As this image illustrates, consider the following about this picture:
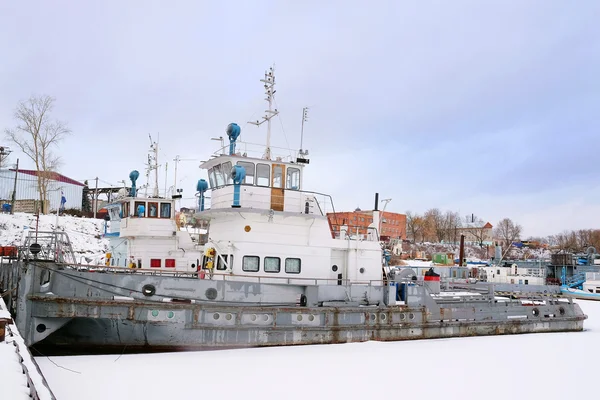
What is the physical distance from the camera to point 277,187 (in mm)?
14531

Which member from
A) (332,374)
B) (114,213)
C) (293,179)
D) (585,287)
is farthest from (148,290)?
(585,287)

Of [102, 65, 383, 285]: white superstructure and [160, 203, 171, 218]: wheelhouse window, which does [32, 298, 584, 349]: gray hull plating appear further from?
[160, 203, 171, 218]: wheelhouse window

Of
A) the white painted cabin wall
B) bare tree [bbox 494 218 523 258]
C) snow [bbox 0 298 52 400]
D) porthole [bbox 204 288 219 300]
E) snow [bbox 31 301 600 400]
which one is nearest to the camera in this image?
snow [bbox 0 298 52 400]

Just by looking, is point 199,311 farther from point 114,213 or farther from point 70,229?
point 70,229

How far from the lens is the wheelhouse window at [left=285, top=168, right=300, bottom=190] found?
580 inches

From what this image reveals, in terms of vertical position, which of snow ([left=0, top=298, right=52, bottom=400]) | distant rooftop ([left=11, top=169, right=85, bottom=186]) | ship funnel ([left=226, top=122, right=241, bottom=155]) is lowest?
snow ([left=0, top=298, right=52, bottom=400])

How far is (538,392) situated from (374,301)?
5.66 meters

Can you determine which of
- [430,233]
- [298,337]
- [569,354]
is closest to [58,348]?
[298,337]

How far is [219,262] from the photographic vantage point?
1413 cm

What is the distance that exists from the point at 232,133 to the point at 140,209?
7.11 m

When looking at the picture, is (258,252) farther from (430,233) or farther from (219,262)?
(430,233)

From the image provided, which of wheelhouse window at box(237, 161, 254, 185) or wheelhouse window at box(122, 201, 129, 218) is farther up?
wheelhouse window at box(237, 161, 254, 185)

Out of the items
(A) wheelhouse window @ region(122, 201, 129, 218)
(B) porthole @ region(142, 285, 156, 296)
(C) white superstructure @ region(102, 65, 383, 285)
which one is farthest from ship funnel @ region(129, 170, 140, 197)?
(B) porthole @ region(142, 285, 156, 296)

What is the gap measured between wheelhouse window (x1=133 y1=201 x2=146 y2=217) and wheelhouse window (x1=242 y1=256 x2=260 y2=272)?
299 inches
